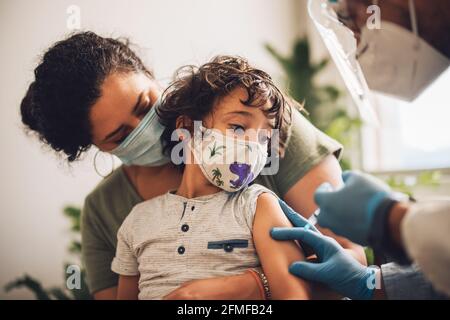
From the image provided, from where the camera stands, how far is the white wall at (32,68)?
135cm

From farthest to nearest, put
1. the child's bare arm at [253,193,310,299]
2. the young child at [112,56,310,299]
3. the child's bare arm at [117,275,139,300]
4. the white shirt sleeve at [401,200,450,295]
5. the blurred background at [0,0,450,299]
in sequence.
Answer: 1. the blurred background at [0,0,450,299]
2. the child's bare arm at [117,275,139,300]
3. the young child at [112,56,310,299]
4. the child's bare arm at [253,193,310,299]
5. the white shirt sleeve at [401,200,450,295]

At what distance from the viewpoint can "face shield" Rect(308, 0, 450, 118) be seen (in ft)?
3.13

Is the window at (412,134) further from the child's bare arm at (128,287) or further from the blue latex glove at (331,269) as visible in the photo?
the child's bare arm at (128,287)

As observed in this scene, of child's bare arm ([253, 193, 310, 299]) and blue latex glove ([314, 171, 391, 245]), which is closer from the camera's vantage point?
blue latex glove ([314, 171, 391, 245])

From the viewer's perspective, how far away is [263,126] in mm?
1123

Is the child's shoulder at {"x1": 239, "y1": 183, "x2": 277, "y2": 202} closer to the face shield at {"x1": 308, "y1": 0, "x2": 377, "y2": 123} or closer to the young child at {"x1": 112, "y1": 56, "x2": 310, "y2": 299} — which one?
the young child at {"x1": 112, "y1": 56, "x2": 310, "y2": 299}

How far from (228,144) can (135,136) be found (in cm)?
28

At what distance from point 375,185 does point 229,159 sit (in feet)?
1.24

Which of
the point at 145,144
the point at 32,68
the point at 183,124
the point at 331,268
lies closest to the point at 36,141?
the point at 32,68

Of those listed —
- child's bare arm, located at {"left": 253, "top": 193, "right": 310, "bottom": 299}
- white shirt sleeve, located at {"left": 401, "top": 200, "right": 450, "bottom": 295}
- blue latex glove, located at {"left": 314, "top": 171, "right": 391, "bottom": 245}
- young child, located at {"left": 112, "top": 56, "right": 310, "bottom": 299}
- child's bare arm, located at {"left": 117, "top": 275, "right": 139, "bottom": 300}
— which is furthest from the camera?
child's bare arm, located at {"left": 117, "top": 275, "right": 139, "bottom": 300}

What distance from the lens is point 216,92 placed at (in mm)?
1170

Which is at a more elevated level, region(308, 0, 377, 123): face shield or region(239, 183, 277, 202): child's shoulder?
region(308, 0, 377, 123): face shield

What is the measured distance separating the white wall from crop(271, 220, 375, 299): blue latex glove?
706 millimetres

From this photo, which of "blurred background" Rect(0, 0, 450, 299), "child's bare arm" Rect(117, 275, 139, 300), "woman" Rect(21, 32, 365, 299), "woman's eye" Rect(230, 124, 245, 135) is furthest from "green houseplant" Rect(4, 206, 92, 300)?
"woman's eye" Rect(230, 124, 245, 135)
